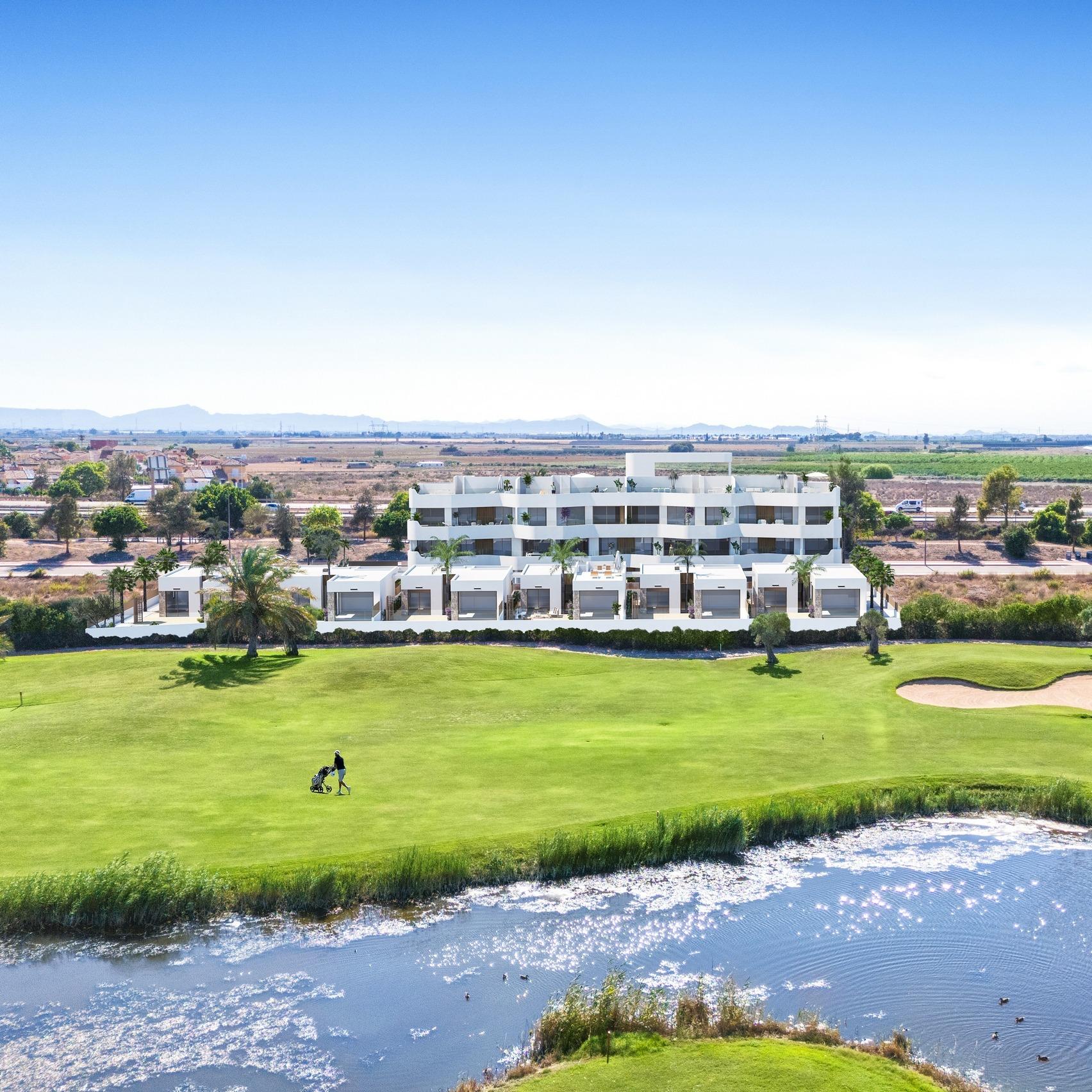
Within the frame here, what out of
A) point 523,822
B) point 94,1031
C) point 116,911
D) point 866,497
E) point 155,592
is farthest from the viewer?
point 866,497

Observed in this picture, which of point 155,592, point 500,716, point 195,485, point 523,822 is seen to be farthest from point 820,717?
point 195,485

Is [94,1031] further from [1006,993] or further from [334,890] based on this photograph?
[1006,993]

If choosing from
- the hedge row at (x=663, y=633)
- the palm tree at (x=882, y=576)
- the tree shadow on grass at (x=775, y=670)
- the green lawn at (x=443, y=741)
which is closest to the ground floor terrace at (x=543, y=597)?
the hedge row at (x=663, y=633)

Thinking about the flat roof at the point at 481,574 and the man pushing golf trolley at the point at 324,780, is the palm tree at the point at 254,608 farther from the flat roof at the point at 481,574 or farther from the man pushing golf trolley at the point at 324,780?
the man pushing golf trolley at the point at 324,780

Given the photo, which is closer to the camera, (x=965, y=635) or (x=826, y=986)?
(x=826, y=986)

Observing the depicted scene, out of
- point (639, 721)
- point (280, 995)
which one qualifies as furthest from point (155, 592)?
point (280, 995)

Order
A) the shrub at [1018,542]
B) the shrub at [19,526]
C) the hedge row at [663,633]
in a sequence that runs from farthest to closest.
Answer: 1. the shrub at [19,526]
2. the shrub at [1018,542]
3. the hedge row at [663,633]

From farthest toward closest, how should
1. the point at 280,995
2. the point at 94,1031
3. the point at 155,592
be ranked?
1. the point at 155,592
2. the point at 280,995
3. the point at 94,1031

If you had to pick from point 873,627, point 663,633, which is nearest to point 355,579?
point 663,633
